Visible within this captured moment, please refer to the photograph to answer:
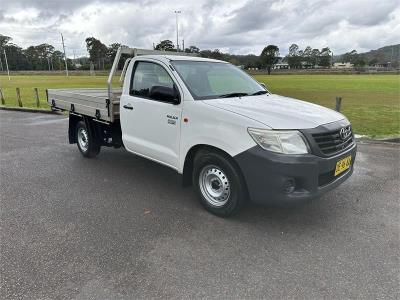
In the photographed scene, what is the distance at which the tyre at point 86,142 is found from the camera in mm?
6152

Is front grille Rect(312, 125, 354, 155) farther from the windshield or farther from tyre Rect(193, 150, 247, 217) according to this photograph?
the windshield

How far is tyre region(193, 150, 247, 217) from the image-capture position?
11.7ft

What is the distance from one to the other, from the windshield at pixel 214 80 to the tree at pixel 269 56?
11079 centimetres

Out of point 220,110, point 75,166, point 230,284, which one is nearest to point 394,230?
point 230,284

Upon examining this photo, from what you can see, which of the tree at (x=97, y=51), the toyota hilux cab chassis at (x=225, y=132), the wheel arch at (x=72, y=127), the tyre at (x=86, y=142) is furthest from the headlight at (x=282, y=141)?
the tree at (x=97, y=51)

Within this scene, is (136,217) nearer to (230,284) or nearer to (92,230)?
(92,230)

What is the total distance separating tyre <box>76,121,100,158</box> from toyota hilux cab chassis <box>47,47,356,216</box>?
0.97 meters

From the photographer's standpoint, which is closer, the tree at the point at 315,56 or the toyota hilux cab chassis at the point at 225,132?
the toyota hilux cab chassis at the point at 225,132

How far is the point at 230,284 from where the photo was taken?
268cm

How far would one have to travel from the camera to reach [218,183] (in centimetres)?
386

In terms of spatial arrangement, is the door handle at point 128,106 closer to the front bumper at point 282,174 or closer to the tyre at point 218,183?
the tyre at point 218,183

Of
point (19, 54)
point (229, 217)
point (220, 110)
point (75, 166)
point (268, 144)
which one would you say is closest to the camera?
point (268, 144)

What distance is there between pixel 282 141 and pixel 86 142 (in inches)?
173

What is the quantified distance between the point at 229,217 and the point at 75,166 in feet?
11.1
